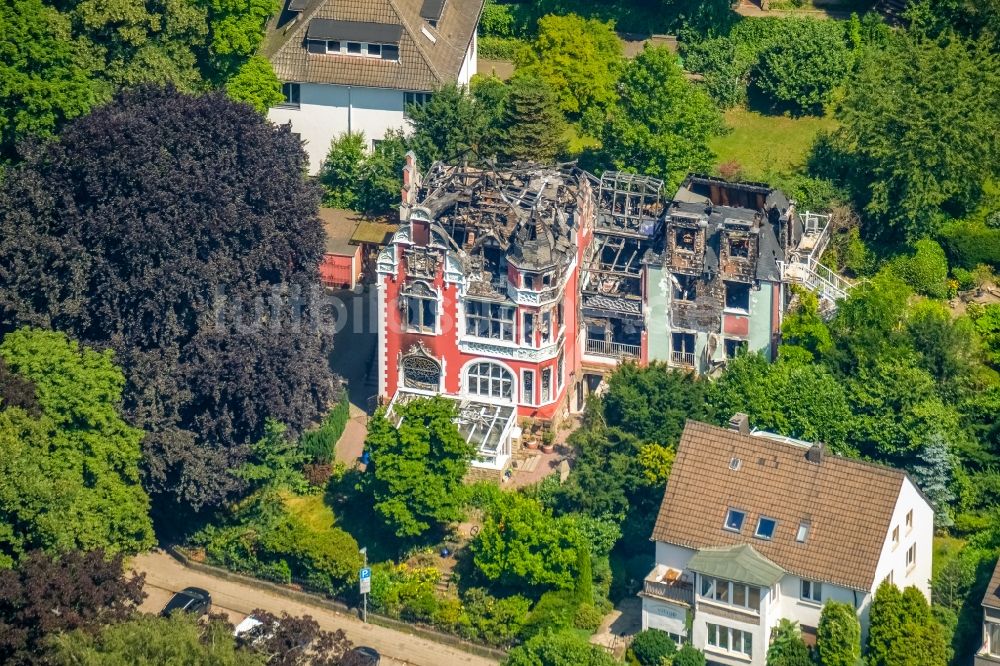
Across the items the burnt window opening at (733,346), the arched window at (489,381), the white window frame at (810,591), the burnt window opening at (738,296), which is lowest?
the white window frame at (810,591)

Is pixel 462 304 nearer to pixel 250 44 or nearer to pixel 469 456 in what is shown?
pixel 469 456

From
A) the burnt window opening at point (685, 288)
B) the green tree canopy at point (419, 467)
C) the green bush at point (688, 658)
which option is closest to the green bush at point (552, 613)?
the green bush at point (688, 658)

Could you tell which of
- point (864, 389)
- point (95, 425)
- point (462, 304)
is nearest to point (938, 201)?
point (864, 389)

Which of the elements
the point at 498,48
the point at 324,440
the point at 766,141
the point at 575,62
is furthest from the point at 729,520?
the point at 498,48

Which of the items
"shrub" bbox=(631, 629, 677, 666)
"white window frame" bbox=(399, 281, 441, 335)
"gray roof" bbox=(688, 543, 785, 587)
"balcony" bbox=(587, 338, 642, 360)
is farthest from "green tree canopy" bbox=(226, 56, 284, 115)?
"gray roof" bbox=(688, 543, 785, 587)

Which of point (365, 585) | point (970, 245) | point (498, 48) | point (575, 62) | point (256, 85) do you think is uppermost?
point (498, 48)

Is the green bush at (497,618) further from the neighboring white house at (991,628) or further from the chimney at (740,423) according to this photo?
the neighboring white house at (991,628)

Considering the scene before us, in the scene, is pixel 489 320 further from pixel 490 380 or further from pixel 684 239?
pixel 684 239
